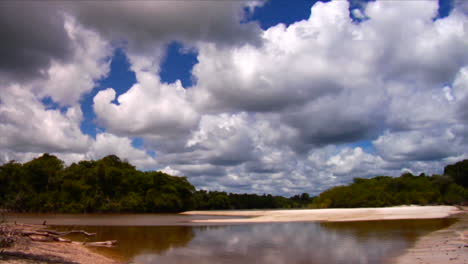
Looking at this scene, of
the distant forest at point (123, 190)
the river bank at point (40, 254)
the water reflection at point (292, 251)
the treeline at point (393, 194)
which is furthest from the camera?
the treeline at point (393, 194)

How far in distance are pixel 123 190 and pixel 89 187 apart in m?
10.2

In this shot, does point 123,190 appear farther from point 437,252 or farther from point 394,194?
point 437,252

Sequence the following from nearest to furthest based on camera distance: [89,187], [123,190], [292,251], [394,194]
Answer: [292,251], [89,187], [394,194], [123,190]

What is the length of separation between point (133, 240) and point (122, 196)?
7300 cm

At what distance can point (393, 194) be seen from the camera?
96875 millimetres

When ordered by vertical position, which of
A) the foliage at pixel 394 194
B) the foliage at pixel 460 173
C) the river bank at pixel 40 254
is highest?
the foliage at pixel 460 173

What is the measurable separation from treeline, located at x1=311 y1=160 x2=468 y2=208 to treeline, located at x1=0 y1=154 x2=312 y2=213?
140 ft

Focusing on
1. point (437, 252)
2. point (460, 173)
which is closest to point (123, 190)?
point (437, 252)

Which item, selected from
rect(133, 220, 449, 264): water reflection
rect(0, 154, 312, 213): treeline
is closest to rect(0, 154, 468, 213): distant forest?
→ rect(0, 154, 312, 213): treeline

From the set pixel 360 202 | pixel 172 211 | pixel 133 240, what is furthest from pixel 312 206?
pixel 133 240

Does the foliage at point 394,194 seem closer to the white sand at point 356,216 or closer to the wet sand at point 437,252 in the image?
the white sand at point 356,216

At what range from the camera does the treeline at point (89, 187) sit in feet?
285

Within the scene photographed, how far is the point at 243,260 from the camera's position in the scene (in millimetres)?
17453

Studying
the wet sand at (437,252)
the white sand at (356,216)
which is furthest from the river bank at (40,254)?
the white sand at (356,216)
